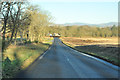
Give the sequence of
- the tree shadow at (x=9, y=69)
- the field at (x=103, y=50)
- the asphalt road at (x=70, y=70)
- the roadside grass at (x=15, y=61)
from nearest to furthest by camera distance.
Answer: the tree shadow at (x=9, y=69) → the asphalt road at (x=70, y=70) → the roadside grass at (x=15, y=61) → the field at (x=103, y=50)

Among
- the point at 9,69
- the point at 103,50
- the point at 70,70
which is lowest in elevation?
the point at 103,50

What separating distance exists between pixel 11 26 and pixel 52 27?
134 feet

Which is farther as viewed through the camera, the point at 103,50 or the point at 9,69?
the point at 103,50

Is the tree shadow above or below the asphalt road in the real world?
above

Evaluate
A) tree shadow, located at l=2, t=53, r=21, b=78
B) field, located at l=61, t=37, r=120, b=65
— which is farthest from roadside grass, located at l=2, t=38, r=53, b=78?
field, located at l=61, t=37, r=120, b=65

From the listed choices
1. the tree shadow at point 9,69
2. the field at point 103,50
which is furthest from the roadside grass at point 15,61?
the field at point 103,50

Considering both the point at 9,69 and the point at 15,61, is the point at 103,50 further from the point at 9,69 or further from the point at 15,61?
the point at 9,69

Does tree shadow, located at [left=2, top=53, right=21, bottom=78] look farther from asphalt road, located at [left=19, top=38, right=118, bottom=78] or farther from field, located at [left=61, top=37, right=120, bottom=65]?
field, located at [left=61, top=37, right=120, bottom=65]

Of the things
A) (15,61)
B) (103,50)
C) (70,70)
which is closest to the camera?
(70,70)

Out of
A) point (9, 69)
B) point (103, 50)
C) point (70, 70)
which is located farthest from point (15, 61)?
point (103, 50)

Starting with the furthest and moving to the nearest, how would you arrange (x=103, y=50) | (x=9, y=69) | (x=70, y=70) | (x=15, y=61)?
1. (x=103, y=50)
2. (x=15, y=61)
3. (x=70, y=70)
4. (x=9, y=69)

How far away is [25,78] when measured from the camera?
8000mm

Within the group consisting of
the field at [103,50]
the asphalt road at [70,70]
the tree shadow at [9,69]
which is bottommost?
the field at [103,50]

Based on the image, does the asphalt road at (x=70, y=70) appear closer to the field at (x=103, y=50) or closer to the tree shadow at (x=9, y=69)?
the tree shadow at (x=9, y=69)
